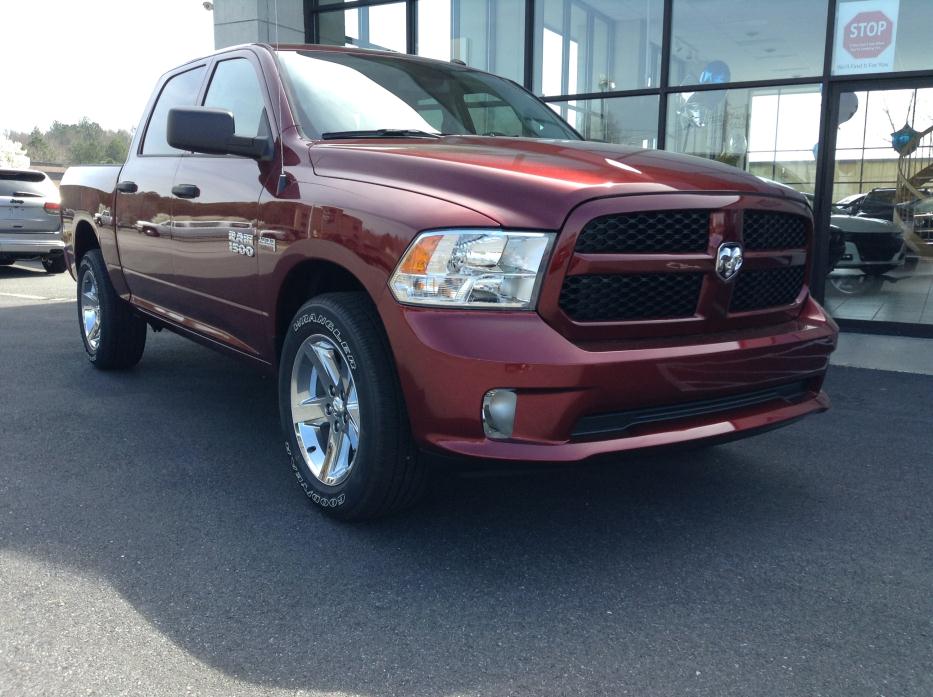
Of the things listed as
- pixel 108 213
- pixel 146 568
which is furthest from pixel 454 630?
pixel 108 213

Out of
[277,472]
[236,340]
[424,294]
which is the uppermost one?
[424,294]

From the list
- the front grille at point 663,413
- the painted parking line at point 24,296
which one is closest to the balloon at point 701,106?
the front grille at point 663,413

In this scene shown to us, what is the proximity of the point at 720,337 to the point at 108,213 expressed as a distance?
384 cm

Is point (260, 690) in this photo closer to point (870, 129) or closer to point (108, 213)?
point (108, 213)

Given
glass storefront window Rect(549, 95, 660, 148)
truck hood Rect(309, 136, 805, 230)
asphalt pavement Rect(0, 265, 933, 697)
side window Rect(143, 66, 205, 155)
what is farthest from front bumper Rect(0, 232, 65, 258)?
truck hood Rect(309, 136, 805, 230)

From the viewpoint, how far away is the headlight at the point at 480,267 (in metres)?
2.61

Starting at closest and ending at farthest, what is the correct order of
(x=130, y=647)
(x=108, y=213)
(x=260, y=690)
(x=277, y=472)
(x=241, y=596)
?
(x=260, y=690) → (x=130, y=647) → (x=241, y=596) → (x=277, y=472) → (x=108, y=213)

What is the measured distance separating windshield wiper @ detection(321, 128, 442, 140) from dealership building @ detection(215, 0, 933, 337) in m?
4.37

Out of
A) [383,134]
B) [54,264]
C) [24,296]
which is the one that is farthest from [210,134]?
[54,264]

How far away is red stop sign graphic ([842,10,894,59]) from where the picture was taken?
26.3 feet

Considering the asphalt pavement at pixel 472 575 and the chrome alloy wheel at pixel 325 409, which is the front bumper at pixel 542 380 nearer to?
the asphalt pavement at pixel 472 575

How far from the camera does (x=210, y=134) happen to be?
3.47 m

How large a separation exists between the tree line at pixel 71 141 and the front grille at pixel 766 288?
169 ft

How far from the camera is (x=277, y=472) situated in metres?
3.84
